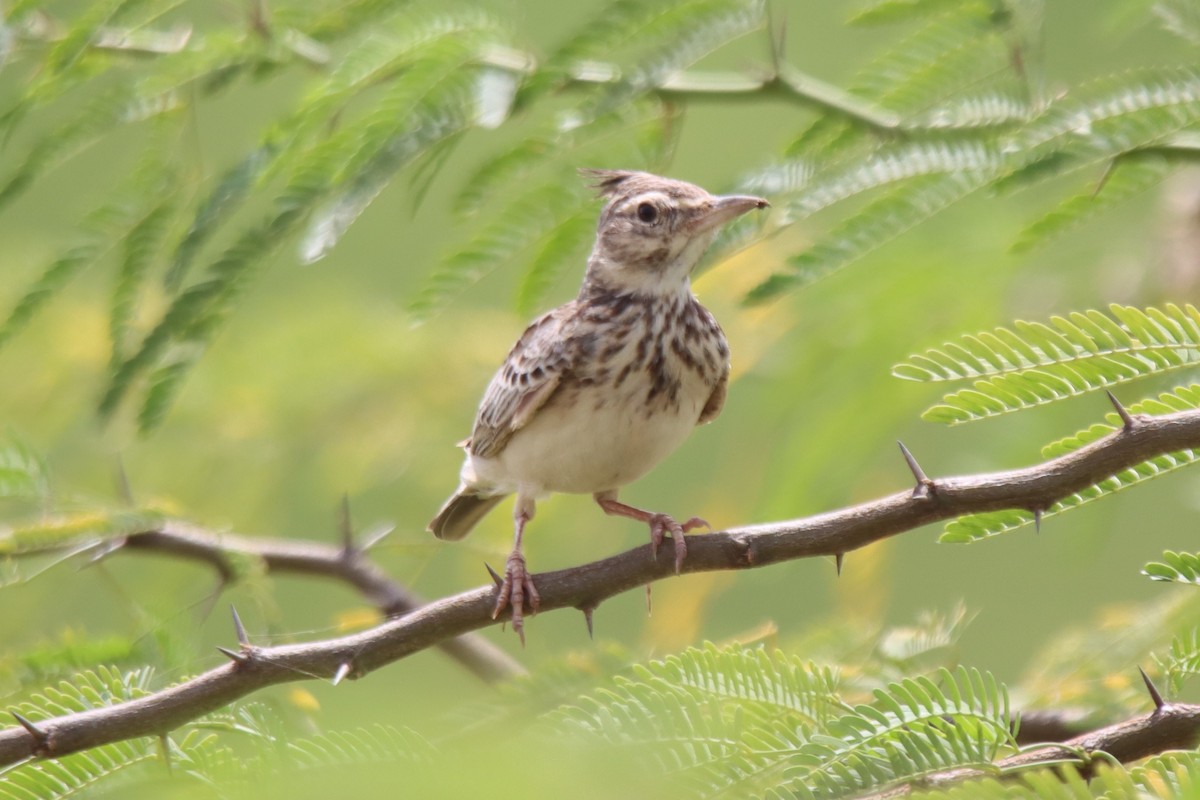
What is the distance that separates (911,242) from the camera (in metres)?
4.20

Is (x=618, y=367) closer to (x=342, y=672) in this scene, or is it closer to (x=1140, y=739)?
(x=342, y=672)

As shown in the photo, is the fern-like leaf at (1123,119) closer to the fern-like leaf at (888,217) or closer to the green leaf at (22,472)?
the fern-like leaf at (888,217)

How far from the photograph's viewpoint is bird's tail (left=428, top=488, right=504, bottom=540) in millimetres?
4500

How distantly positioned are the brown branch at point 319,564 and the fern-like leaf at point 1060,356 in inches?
62.2

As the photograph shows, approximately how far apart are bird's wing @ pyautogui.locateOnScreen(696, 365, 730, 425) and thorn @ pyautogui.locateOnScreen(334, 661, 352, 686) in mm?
1643

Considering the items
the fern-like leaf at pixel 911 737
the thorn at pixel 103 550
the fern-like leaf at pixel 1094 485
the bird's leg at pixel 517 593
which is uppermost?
the fern-like leaf at pixel 1094 485

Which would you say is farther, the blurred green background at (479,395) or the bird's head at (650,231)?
the blurred green background at (479,395)

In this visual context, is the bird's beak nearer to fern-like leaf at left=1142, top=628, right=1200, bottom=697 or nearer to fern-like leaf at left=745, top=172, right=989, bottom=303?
fern-like leaf at left=745, top=172, right=989, bottom=303

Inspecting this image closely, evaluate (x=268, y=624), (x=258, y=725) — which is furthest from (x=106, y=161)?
(x=258, y=725)

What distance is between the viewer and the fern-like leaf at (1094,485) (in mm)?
2373

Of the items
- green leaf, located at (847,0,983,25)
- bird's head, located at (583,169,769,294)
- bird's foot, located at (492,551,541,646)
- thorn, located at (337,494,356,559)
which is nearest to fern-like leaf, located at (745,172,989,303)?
green leaf, located at (847,0,983,25)

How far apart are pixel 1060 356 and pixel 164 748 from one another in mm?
1681

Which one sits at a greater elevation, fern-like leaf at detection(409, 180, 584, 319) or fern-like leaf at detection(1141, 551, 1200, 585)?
fern-like leaf at detection(409, 180, 584, 319)

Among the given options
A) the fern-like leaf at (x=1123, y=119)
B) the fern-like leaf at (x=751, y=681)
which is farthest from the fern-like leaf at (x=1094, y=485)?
the fern-like leaf at (x=1123, y=119)
